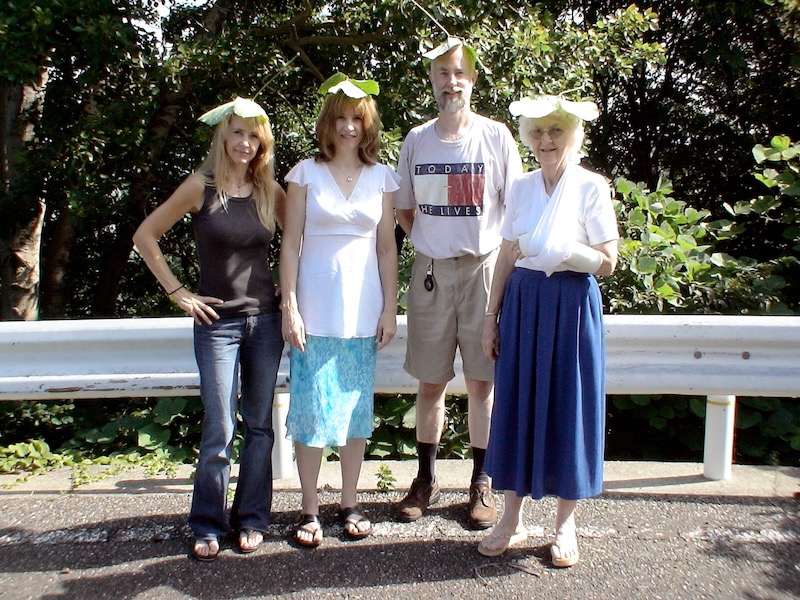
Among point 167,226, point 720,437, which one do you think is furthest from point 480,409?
point 167,226

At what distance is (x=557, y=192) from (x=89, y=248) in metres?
5.73

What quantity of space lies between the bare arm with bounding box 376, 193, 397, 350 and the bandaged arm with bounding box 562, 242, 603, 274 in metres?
0.75

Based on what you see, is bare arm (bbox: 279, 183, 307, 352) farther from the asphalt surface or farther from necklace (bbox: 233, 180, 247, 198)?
the asphalt surface

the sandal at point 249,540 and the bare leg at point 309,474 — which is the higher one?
the bare leg at point 309,474

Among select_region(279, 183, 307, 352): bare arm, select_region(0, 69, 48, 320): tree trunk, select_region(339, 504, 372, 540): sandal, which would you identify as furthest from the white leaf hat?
select_region(0, 69, 48, 320): tree trunk

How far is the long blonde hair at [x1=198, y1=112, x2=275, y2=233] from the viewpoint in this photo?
3156 millimetres

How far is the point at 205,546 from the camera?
10.1ft

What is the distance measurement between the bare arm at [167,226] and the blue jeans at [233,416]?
0.26 ft

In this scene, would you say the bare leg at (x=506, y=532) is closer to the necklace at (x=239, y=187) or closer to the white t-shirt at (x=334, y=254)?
the white t-shirt at (x=334, y=254)

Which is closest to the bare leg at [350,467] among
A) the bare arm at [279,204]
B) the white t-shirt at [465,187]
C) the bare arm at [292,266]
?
the bare arm at [292,266]

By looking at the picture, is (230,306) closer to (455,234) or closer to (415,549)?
(455,234)

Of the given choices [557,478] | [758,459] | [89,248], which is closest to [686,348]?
[557,478]

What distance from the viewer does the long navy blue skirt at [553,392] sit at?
3.00 meters

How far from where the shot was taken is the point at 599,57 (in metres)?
5.37
